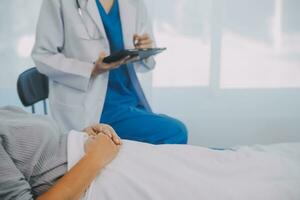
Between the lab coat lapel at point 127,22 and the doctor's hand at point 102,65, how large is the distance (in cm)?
14

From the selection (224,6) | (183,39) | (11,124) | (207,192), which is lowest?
(207,192)

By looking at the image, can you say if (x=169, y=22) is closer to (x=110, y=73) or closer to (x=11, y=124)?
(x=110, y=73)

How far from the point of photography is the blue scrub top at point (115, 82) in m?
1.48

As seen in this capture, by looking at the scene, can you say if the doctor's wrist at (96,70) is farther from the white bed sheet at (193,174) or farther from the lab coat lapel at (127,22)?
the white bed sheet at (193,174)

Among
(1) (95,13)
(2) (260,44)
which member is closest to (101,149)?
(1) (95,13)

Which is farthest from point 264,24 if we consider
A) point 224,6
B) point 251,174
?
point 251,174

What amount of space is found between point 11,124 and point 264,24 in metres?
1.57

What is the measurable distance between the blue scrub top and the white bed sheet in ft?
1.52

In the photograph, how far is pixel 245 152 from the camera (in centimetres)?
100

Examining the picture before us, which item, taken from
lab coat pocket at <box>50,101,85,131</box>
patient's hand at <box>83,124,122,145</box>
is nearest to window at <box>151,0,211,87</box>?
lab coat pocket at <box>50,101,85,131</box>

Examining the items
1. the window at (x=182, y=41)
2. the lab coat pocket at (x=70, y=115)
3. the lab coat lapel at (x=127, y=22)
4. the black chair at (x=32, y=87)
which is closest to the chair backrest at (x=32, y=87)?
the black chair at (x=32, y=87)

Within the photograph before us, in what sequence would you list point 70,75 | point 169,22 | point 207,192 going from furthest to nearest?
point 169,22
point 70,75
point 207,192

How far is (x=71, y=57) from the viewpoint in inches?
57.8

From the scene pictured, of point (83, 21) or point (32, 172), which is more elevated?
point (83, 21)
